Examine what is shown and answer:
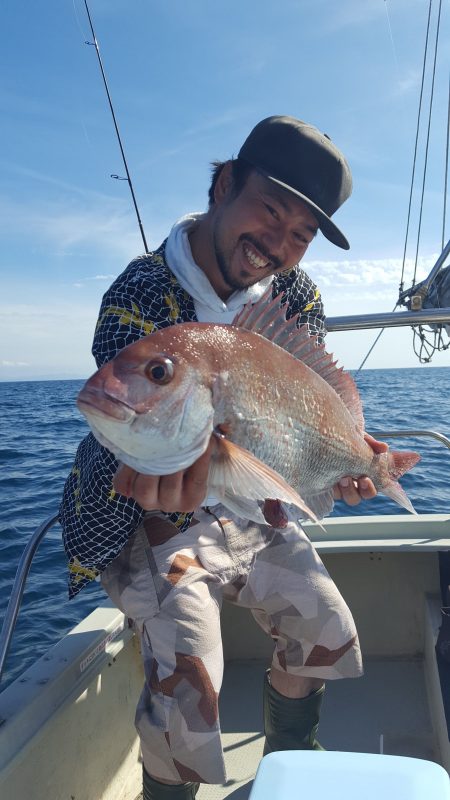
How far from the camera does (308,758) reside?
4.13 feet

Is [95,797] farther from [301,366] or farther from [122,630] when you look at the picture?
[301,366]

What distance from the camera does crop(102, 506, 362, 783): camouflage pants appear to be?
5.71ft

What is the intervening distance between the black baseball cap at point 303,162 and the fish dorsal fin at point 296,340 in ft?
1.79

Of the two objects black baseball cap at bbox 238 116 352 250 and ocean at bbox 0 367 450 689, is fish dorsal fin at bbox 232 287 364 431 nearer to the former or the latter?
black baseball cap at bbox 238 116 352 250

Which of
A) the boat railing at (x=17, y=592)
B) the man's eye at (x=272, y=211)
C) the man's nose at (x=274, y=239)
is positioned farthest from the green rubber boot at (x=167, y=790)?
the man's eye at (x=272, y=211)

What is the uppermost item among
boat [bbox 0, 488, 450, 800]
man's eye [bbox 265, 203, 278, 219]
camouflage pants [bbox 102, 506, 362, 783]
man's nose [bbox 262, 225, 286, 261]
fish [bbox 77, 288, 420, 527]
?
man's eye [bbox 265, 203, 278, 219]

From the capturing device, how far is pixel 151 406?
125 centimetres

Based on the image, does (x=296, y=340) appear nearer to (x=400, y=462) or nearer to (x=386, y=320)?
(x=400, y=462)

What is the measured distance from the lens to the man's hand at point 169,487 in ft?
4.62

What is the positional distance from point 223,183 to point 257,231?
37 cm

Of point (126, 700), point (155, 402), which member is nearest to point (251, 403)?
point (155, 402)

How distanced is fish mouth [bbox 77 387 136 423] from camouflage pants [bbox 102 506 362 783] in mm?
886

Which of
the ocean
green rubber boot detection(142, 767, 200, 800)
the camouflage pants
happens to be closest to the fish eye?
the camouflage pants

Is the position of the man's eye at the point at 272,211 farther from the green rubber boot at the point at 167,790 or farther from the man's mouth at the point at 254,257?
the green rubber boot at the point at 167,790
